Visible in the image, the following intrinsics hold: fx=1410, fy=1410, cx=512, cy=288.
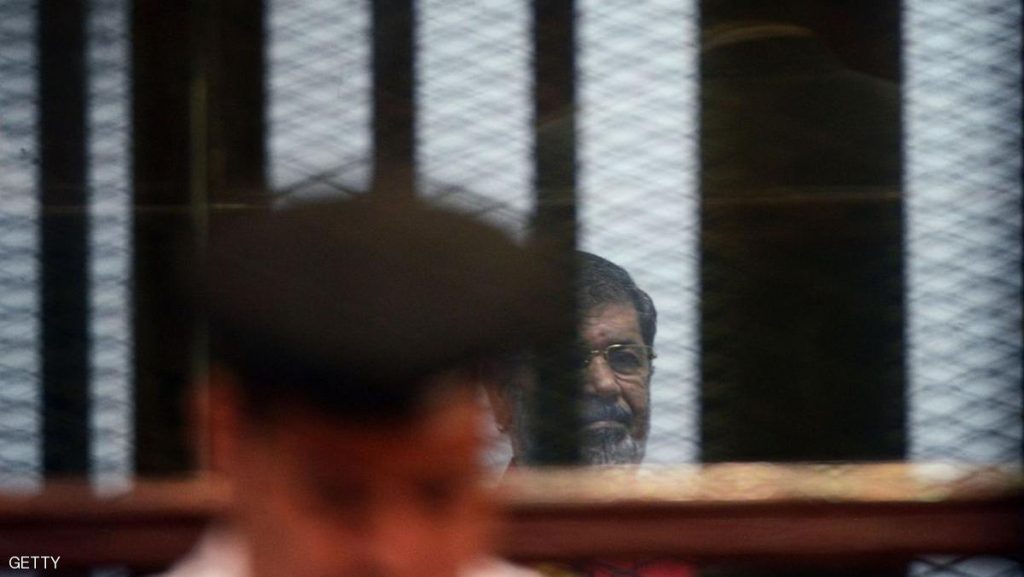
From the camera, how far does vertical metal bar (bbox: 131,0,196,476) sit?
2.52 metres

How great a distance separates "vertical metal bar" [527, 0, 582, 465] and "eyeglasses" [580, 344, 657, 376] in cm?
4

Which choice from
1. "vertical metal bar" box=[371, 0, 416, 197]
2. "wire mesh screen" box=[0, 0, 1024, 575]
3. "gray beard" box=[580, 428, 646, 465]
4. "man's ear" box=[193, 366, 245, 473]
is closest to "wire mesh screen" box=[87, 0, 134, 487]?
"wire mesh screen" box=[0, 0, 1024, 575]

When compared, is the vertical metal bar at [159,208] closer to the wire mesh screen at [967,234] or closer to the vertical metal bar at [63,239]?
the vertical metal bar at [63,239]

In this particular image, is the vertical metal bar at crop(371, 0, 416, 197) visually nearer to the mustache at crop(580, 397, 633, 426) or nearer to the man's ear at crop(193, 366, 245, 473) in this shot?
the mustache at crop(580, 397, 633, 426)

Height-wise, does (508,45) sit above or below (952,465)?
above

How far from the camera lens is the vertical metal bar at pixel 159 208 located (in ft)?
8.27

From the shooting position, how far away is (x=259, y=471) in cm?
125

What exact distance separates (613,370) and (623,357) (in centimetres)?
3

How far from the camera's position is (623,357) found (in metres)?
2.54

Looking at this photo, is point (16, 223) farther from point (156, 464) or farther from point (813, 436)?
point (813, 436)

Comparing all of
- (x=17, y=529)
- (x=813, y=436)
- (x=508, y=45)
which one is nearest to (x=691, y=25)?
(x=508, y=45)

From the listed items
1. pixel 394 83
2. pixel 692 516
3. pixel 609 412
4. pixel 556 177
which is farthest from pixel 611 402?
pixel 394 83

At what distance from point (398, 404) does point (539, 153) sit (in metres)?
1.36

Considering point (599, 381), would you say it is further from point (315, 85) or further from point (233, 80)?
point (233, 80)
